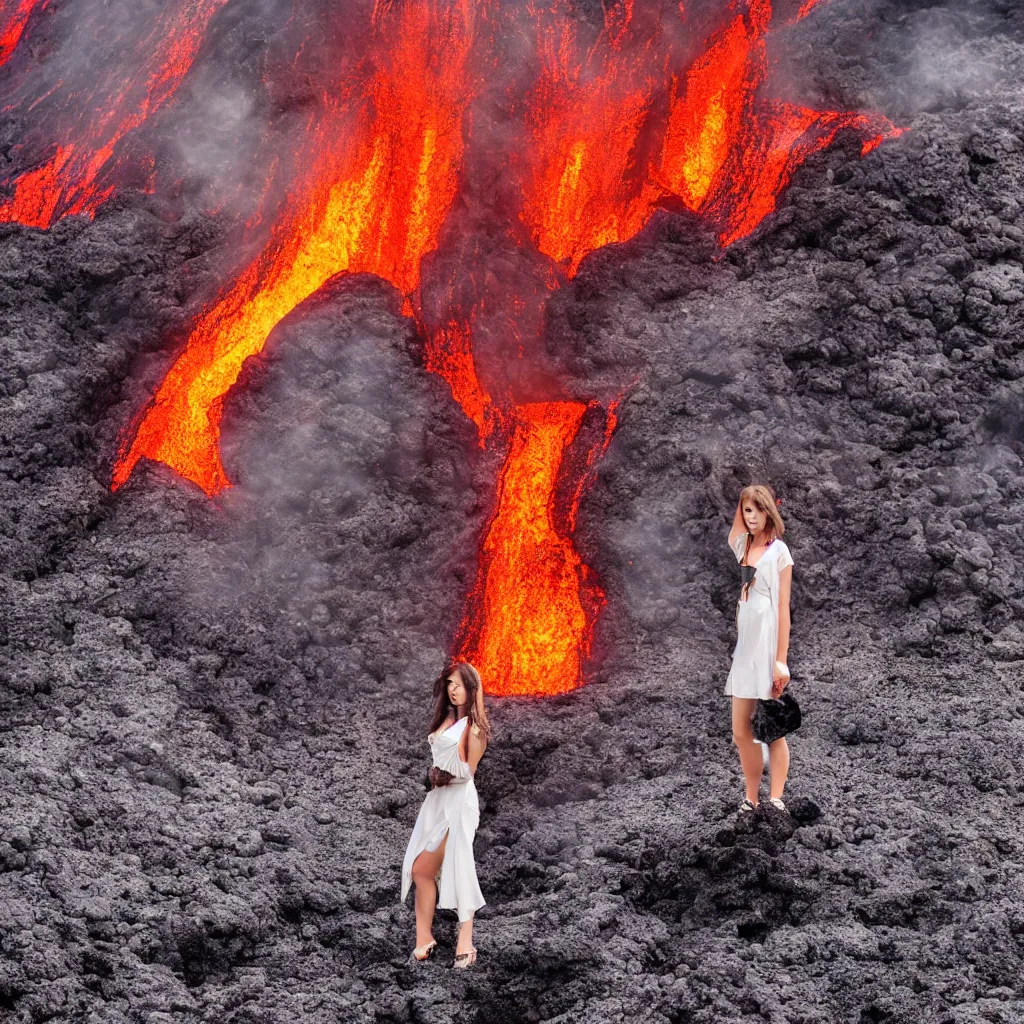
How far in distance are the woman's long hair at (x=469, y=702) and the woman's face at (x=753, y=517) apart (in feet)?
5.64

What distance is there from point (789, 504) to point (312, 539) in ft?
12.1

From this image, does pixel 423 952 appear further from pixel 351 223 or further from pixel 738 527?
pixel 351 223

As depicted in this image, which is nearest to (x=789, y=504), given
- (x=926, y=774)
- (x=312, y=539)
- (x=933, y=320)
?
(x=933, y=320)

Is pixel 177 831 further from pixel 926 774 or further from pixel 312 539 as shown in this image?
pixel 926 774

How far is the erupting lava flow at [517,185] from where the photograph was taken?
11.6m

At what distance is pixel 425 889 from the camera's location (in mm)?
7598

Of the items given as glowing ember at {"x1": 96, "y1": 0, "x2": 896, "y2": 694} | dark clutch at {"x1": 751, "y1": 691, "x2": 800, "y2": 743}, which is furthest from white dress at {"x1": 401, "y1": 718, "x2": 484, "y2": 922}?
glowing ember at {"x1": 96, "y1": 0, "x2": 896, "y2": 694}

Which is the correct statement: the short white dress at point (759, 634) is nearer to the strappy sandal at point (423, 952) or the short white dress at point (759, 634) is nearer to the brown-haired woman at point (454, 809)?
the brown-haired woman at point (454, 809)

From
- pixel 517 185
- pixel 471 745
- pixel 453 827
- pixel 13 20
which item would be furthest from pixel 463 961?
pixel 13 20

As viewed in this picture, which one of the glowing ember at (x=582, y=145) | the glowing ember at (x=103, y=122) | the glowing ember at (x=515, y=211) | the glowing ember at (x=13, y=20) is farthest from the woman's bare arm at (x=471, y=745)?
the glowing ember at (x=13, y=20)

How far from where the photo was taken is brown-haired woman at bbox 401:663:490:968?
24.4 ft

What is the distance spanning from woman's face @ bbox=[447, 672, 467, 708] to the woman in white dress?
1.48m

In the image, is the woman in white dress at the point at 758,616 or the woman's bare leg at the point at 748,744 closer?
the woman in white dress at the point at 758,616

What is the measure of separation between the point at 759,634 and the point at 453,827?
194cm
